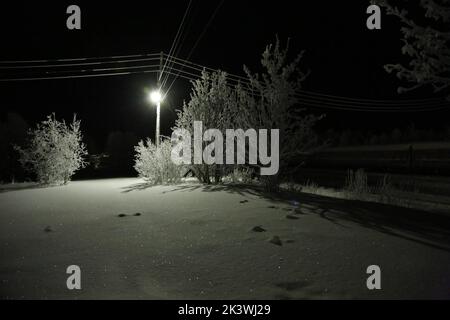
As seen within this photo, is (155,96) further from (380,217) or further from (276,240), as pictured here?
(276,240)

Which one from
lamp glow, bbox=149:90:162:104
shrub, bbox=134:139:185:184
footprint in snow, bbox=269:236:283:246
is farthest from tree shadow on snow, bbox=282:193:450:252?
lamp glow, bbox=149:90:162:104

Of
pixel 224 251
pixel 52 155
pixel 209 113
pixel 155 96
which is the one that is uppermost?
pixel 155 96

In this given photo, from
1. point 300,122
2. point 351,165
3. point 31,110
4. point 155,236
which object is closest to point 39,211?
point 155,236

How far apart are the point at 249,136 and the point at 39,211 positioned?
258 inches

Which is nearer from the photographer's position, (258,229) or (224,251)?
(224,251)

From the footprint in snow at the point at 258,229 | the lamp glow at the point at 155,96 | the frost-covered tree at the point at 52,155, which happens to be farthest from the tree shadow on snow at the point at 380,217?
the lamp glow at the point at 155,96

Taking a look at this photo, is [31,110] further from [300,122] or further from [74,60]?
[300,122]

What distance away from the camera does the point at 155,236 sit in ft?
19.9

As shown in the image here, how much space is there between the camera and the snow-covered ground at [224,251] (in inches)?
156

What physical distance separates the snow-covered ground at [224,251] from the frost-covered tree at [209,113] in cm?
538

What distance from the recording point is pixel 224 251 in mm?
5203

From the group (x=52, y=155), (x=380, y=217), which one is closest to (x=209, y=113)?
(x=52, y=155)

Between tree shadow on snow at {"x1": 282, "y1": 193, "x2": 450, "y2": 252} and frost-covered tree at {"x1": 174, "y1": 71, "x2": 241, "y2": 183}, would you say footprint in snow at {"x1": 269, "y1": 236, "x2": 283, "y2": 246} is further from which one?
frost-covered tree at {"x1": 174, "y1": 71, "x2": 241, "y2": 183}

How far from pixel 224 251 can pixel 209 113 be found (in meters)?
9.53
